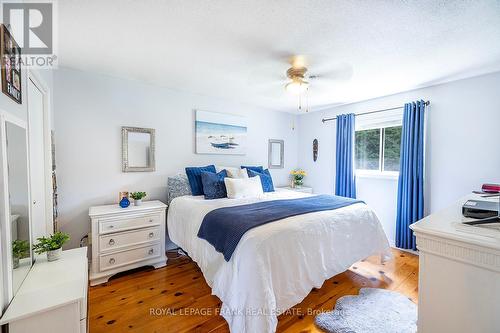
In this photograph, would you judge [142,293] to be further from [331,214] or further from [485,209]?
[485,209]

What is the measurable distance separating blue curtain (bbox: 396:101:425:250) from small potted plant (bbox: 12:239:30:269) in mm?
3843

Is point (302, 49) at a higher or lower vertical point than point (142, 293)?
higher

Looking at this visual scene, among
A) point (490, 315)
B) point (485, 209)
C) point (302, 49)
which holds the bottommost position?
point (490, 315)

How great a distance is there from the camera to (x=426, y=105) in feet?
9.43

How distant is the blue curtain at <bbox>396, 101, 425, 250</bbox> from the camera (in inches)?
113

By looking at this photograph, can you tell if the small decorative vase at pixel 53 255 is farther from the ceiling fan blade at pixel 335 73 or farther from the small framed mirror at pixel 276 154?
Answer: the small framed mirror at pixel 276 154

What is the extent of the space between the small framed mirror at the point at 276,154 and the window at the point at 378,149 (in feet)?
4.54

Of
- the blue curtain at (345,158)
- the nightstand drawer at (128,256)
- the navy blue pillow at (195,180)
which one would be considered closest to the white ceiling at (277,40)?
the blue curtain at (345,158)

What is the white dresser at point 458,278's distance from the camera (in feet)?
2.53

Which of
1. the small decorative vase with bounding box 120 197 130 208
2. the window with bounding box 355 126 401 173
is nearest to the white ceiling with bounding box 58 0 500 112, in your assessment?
the window with bounding box 355 126 401 173

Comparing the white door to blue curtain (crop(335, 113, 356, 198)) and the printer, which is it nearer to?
the printer

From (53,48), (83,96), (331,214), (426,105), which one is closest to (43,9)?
(53,48)

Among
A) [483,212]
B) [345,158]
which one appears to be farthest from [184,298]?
[345,158]

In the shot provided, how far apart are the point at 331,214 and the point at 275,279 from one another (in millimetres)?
885
